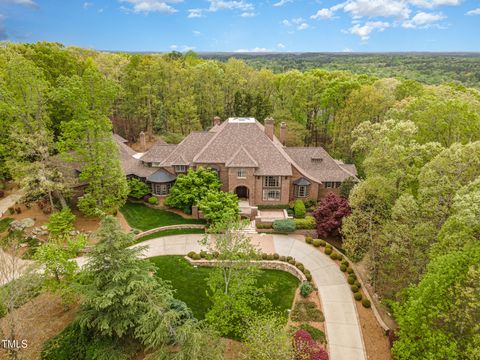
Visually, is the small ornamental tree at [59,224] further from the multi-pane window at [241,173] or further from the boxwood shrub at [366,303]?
the boxwood shrub at [366,303]

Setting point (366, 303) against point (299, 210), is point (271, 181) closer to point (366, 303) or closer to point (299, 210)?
point (299, 210)

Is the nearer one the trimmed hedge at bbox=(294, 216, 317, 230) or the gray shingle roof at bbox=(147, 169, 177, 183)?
the trimmed hedge at bbox=(294, 216, 317, 230)

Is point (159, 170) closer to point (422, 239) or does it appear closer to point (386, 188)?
point (386, 188)

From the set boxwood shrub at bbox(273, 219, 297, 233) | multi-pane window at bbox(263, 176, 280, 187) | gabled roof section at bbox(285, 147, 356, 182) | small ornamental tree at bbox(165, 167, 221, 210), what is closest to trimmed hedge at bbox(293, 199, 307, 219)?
boxwood shrub at bbox(273, 219, 297, 233)

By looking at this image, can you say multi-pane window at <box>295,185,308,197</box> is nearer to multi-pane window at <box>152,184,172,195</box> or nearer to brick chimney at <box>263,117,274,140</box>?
brick chimney at <box>263,117,274,140</box>

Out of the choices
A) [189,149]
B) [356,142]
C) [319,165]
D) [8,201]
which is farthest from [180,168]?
[8,201]

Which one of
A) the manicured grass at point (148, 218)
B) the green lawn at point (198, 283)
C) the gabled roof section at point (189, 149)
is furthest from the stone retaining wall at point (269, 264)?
the gabled roof section at point (189, 149)

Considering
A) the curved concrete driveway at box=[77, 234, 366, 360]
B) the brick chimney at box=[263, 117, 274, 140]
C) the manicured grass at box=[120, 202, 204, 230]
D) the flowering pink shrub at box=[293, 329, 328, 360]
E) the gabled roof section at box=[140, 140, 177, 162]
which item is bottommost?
the curved concrete driveway at box=[77, 234, 366, 360]
